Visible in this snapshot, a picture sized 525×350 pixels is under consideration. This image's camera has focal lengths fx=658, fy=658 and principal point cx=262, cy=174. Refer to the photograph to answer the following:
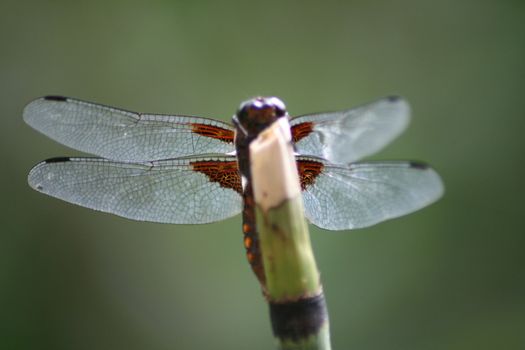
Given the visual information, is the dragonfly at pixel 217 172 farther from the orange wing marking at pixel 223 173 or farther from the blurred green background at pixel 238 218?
the blurred green background at pixel 238 218

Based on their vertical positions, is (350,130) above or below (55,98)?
below

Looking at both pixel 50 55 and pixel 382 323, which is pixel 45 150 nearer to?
pixel 50 55

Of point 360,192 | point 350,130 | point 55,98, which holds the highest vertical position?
point 55,98

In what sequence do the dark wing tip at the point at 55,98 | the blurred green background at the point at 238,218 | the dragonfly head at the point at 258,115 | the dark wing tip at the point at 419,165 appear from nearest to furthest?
1. the dragonfly head at the point at 258,115
2. the dark wing tip at the point at 419,165
3. the dark wing tip at the point at 55,98
4. the blurred green background at the point at 238,218

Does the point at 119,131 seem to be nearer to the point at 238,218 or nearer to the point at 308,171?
the point at 308,171

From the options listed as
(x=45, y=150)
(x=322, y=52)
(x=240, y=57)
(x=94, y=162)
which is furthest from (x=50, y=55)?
(x=94, y=162)

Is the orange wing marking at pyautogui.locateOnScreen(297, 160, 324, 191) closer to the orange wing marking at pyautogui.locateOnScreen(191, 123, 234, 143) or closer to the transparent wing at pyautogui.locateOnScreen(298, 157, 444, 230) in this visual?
the transparent wing at pyautogui.locateOnScreen(298, 157, 444, 230)

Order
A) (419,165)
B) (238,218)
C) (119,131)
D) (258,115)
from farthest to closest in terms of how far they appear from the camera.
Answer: (238,218) → (119,131) → (419,165) → (258,115)

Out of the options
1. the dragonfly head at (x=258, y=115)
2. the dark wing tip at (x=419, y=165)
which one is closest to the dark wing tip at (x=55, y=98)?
the dragonfly head at (x=258, y=115)

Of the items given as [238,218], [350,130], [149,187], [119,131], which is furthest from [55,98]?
[238,218]
